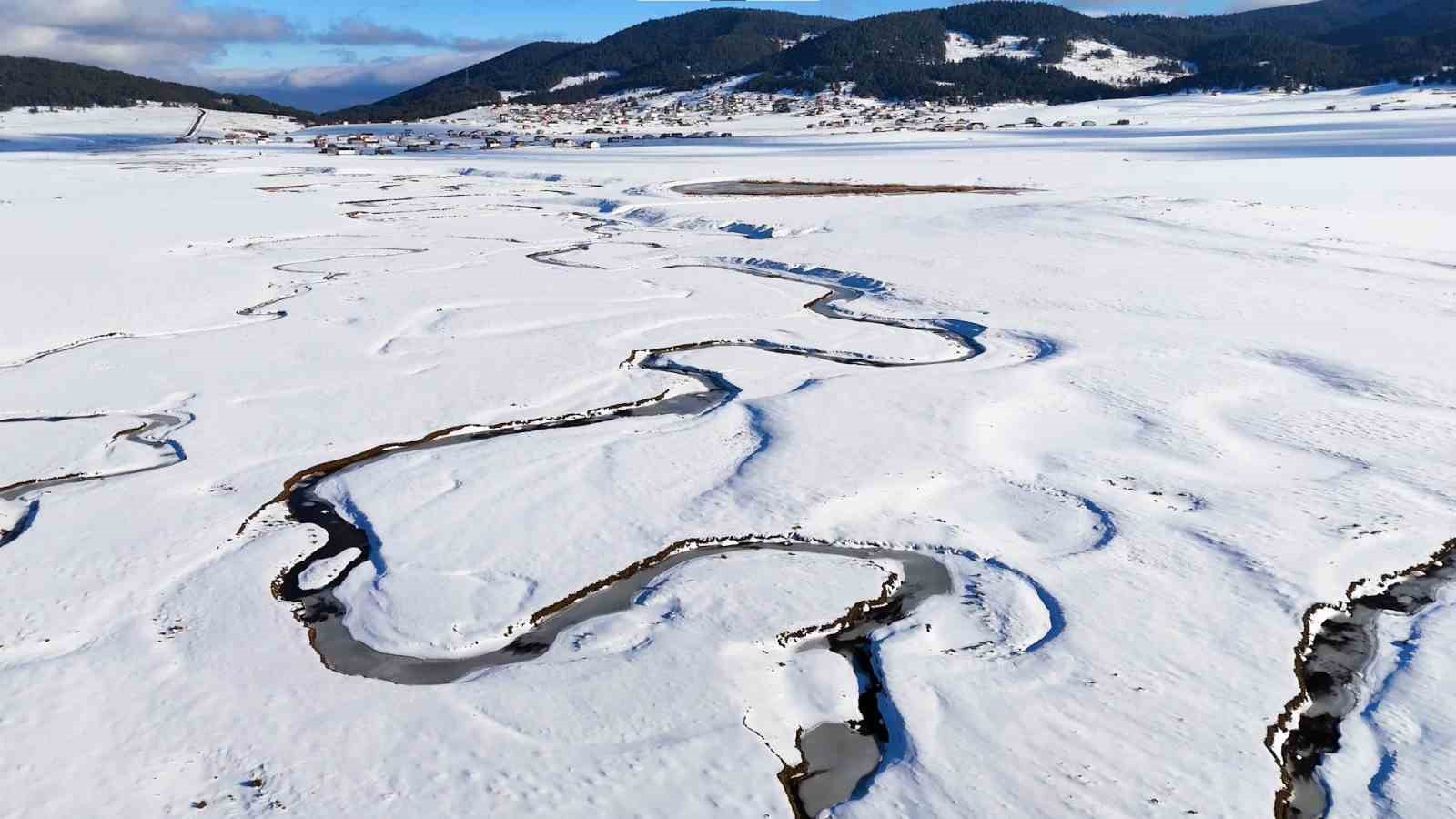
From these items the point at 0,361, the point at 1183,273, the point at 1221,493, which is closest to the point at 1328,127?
the point at 1183,273

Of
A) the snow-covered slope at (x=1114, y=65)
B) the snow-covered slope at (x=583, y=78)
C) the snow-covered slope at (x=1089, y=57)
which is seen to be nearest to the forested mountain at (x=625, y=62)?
the snow-covered slope at (x=583, y=78)

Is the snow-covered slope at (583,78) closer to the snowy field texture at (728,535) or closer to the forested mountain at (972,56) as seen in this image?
the forested mountain at (972,56)

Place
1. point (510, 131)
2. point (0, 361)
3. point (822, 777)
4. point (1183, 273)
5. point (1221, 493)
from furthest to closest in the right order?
point (510, 131)
point (1183, 273)
point (0, 361)
point (1221, 493)
point (822, 777)

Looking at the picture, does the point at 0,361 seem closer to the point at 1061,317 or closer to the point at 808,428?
the point at 808,428

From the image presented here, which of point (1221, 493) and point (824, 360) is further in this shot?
point (824, 360)

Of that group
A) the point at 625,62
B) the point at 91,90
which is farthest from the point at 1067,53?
the point at 91,90

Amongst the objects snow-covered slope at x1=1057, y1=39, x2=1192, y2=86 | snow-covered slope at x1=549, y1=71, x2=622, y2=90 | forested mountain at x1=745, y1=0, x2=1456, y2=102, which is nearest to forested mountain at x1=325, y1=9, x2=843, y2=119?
snow-covered slope at x1=549, y1=71, x2=622, y2=90

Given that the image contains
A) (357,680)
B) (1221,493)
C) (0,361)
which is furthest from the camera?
(0,361)
